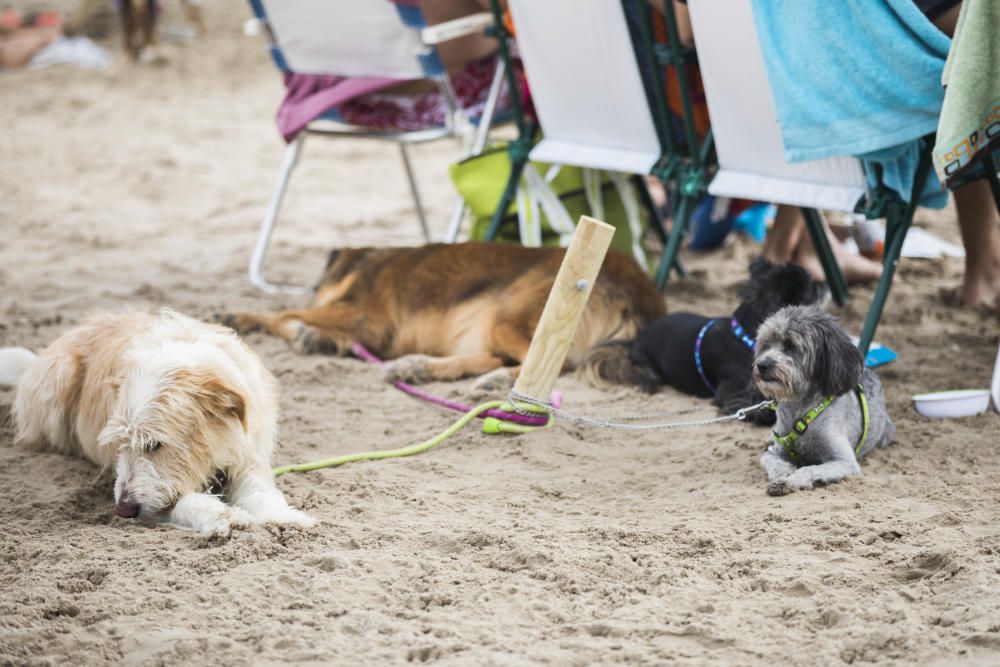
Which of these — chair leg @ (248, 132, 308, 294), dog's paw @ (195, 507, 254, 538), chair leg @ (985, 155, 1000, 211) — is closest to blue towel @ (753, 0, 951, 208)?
chair leg @ (985, 155, 1000, 211)

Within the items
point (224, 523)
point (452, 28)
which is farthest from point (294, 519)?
point (452, 28)

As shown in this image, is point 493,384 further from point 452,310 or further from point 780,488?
point 780,488

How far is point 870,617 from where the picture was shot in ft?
8.54

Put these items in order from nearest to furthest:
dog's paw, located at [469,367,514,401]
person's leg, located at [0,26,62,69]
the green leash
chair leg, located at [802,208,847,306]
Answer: the green leash < dog's paw, located at [469,367,514,401] < chair leg, located at [802,208,847,306] < person's leg, located at [0,26,62,69]

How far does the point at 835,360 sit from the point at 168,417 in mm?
1869

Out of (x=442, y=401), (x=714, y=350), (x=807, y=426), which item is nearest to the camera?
(x=807, y=426)

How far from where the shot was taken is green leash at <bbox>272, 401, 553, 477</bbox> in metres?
3.75

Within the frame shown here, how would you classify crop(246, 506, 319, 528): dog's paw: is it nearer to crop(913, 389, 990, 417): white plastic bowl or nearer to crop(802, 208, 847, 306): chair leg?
crop(913, 389, 990, 417): white plastic bowl

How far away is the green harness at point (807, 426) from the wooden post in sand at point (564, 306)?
72 cm

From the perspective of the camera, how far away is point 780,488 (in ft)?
11.1

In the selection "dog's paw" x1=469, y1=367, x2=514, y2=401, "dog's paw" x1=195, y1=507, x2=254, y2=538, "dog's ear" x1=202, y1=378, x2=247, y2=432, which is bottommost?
"dog's paw" x1=469, y1=367, x2=514, y2=401

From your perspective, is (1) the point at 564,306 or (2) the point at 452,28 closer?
(1) the point at 564,306

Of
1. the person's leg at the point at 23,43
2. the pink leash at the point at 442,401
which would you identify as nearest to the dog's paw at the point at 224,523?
the pink leash at the point at 442,401

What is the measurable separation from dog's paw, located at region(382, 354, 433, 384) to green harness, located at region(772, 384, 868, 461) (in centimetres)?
169
